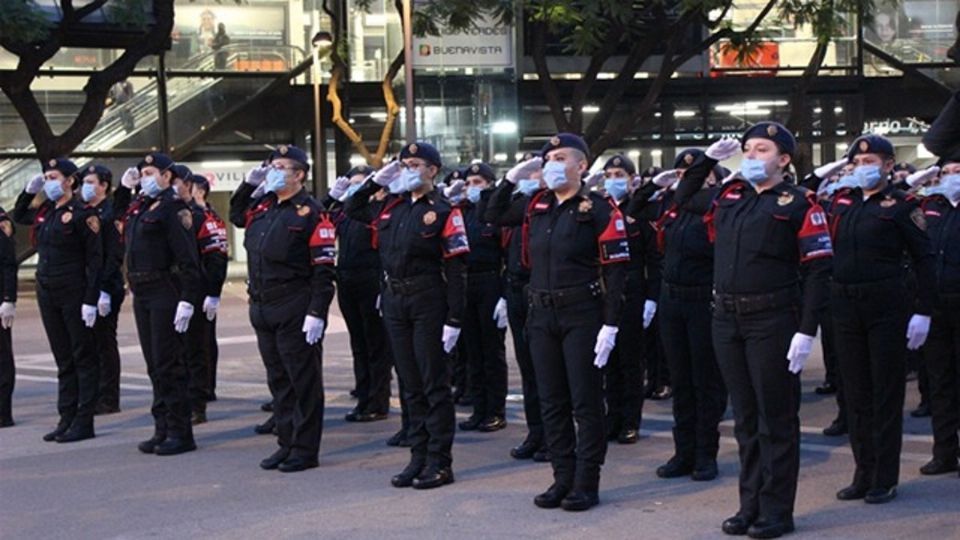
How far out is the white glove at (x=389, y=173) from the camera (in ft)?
28.1

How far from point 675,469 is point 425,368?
5.47 ft

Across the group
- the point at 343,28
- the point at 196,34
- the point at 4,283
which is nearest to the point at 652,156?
the point at 343,28

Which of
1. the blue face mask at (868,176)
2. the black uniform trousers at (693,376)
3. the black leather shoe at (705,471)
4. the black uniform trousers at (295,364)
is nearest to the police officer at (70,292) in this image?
the black uniform trousers at (295,364)

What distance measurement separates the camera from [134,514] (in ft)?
25.0

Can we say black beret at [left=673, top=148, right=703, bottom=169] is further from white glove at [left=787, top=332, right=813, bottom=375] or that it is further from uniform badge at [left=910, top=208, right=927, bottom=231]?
white glove at [left=787, top=332, right=813, bottom=375]

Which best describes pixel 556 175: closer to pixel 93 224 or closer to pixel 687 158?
pixel 687 158

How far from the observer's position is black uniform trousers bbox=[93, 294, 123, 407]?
37.1 ft

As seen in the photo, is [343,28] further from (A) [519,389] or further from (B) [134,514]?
(B) [134,514]

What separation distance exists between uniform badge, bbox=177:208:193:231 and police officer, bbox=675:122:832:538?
432 cm

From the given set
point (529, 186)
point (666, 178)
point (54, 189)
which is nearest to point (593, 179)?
point (529, 186)

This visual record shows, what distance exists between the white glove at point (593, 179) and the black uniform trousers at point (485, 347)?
63.3 inches

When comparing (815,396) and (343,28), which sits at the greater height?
(343,28)

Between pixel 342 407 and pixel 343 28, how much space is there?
66.9ft

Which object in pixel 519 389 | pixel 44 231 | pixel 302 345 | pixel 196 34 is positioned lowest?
pixel 519 389
